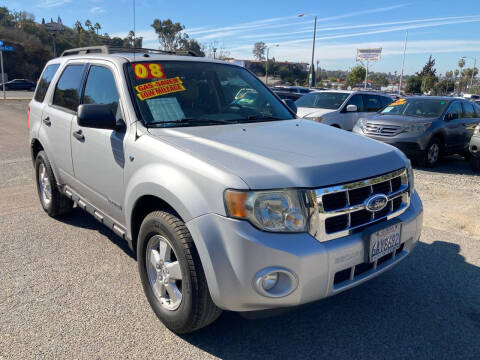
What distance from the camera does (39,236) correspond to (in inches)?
168

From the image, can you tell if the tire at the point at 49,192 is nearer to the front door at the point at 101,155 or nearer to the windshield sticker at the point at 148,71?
the front door at the point at 101,155

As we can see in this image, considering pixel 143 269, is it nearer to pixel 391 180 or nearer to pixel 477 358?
pixel 391 180

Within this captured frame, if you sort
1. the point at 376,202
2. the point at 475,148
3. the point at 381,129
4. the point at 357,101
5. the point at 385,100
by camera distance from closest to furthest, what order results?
the point at 376,202
the point at 475,148
the point at 381,129
the point at 357,101
the point at 385,100

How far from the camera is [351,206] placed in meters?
2.33

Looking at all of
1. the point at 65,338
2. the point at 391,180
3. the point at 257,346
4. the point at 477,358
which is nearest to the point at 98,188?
the point at 65,338

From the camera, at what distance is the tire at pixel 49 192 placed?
14.9ft

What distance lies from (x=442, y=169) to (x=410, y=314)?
22.7 ft

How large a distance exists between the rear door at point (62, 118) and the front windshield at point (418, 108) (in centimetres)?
785

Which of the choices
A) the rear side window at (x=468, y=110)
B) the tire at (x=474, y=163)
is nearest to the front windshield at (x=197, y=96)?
the tire at (x=474, y=163)

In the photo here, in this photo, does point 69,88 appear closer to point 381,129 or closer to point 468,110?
point 381,129

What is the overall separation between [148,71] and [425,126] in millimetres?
7291

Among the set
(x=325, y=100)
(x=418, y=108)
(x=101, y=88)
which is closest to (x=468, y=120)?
(x=418, y=108)

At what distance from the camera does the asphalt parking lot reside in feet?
8.30

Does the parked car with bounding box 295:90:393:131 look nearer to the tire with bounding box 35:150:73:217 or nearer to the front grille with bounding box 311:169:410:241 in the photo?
the tire with bounding box 35:150:73:217
